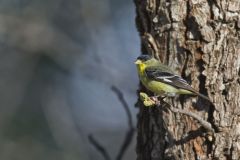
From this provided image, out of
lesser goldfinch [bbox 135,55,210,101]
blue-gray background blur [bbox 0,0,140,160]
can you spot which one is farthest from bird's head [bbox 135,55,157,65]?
blue-gray background blur [bbox 0,0,140,160]

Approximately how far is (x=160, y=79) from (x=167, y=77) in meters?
0.15

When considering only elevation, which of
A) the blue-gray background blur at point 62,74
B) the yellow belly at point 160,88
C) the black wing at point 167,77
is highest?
the black wing at point 167,77

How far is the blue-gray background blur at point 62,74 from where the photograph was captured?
5.40m

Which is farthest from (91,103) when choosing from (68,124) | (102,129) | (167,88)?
(167,88)

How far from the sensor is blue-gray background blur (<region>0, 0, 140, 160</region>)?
5398mm

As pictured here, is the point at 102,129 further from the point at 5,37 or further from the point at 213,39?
the point at 213,39

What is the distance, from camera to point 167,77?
3.21 metres

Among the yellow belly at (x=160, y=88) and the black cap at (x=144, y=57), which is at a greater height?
the black cap at (x=144, y=57)

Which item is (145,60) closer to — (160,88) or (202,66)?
(160,88)

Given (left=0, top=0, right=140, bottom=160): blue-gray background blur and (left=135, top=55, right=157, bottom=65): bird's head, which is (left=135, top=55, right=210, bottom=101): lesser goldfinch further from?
(left=0, top=0, right=140, bottom=160): blue-gray background blur

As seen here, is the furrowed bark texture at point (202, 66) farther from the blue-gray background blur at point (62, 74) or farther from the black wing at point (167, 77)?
the blue-gray background blur at point (62, 74)

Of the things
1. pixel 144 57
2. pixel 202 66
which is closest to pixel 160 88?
pixel 144 57

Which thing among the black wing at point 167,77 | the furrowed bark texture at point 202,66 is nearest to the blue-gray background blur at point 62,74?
the black wing at point 167,77

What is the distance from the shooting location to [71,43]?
20.0 ft
